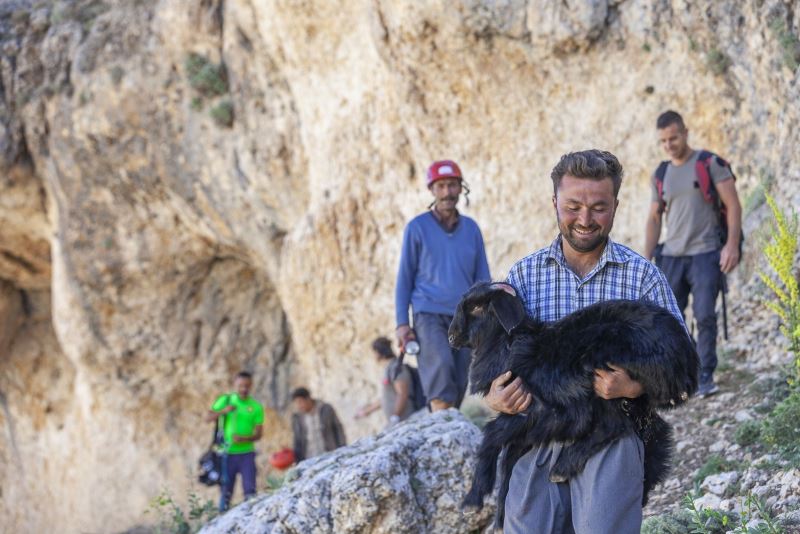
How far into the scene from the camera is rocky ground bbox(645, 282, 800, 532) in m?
3.94

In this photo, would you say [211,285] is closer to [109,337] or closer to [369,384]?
[109,337]

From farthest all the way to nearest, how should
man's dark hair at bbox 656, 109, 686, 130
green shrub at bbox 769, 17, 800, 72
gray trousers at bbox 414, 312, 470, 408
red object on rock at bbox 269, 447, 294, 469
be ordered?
1. red object on rock at bbox 269, 447, 294, 469
2. green shrub at bbox 769, 17, 800, 72
3. man's dark hair at bbox 656, 109, 686, 130
4. gray trousers at bbox 414, 312, 470, 408

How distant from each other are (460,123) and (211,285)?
6.68 meters

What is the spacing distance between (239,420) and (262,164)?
222 inches

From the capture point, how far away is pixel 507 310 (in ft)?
8.68

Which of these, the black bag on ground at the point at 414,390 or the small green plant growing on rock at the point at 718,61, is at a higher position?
the small green plant growing on rock at the point at 718,61

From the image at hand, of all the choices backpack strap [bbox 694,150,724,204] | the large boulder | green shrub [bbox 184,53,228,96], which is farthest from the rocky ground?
green shrub [bbox 184,53,228,96]

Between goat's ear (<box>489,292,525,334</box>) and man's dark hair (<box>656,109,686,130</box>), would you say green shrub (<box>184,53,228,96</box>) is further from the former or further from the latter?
goat's ear (<box>489,292,525,334</box>)

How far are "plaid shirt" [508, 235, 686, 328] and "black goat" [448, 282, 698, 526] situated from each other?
9 centimetres

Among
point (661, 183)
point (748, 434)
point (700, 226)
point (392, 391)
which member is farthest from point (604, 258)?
point (392, 391)

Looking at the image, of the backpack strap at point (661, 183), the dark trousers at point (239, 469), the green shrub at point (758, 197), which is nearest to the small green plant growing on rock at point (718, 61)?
the green shrub at point (758, 197)

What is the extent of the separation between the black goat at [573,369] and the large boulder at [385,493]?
144 centimetres

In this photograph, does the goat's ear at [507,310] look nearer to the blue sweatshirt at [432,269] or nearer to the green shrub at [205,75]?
the blue sweatshirt at [432,269]

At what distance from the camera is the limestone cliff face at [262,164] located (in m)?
8.95
